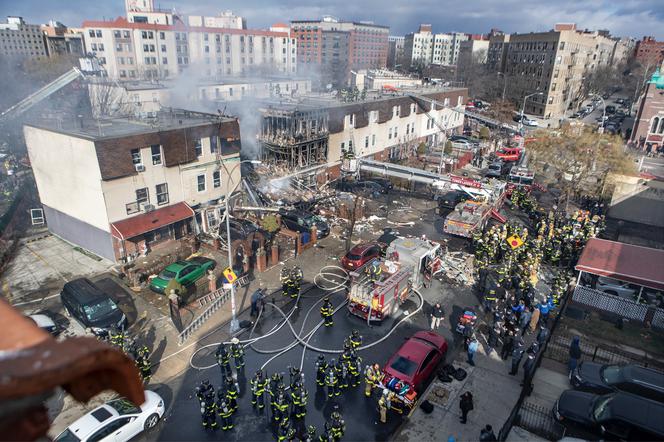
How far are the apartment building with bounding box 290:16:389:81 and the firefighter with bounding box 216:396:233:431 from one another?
106586 millimetres

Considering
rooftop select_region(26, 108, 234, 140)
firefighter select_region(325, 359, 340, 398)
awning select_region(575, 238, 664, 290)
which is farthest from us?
rooftop select_region(26, 108, 234, 140)

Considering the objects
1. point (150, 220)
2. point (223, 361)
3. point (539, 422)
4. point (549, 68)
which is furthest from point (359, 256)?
point (549, 68)

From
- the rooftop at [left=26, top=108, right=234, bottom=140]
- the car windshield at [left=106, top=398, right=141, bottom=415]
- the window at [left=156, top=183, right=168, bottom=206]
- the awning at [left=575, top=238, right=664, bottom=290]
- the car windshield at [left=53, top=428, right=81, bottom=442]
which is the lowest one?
the car windshield at [left=106, top=398, right=141, bottom=415]

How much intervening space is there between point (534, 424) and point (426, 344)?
3.87 meters

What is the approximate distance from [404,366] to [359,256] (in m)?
8.63

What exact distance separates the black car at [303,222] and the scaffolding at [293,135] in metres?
7.02

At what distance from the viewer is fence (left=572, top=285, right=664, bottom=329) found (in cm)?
1714

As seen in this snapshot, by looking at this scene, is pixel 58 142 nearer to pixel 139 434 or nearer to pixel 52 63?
pixel 139 434

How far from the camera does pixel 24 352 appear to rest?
81.4 inches

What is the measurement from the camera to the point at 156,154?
75.2 ft

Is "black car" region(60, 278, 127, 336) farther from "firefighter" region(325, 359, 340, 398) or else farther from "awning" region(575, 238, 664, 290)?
"awning" region(575, 238, 664, 290)

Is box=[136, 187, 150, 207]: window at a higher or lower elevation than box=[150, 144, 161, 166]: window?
lower

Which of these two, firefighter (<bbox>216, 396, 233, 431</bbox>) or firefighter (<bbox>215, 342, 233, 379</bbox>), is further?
firefighter (<bbox>215, 342, 233, 379</bbox>)

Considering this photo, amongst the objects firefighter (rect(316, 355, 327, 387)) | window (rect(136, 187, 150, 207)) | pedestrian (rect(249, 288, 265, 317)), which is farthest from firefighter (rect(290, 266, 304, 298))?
window (rect(136, 187, 150, 207))
